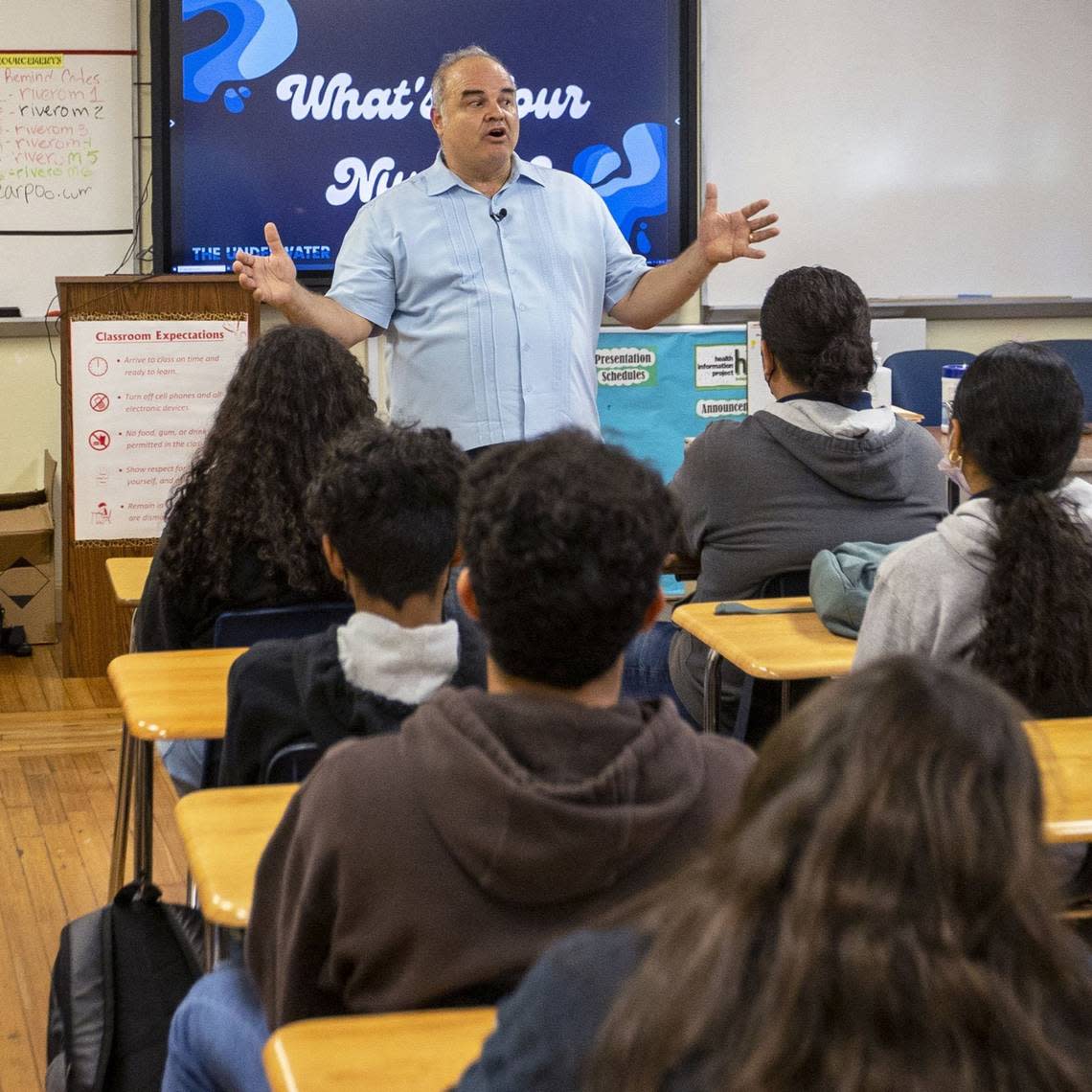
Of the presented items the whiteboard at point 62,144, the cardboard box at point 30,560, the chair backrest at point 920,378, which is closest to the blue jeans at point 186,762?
the cardboard box at point 30,560

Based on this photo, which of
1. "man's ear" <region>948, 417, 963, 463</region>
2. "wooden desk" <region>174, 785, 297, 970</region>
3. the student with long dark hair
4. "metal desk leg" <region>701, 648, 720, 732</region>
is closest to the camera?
"wooden desk" <region>174, 785, 297, 970</region>

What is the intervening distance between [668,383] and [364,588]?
3.75 meters

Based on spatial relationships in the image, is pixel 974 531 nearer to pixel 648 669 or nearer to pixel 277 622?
pixel 277 622

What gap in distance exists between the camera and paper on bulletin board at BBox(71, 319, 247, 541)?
4785mm

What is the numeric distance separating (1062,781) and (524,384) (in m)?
2.18

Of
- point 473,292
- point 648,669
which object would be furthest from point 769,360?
point 473,292

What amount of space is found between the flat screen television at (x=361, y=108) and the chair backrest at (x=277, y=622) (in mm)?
2851

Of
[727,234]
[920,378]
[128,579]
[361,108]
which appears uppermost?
[361,108]

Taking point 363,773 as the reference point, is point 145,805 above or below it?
below

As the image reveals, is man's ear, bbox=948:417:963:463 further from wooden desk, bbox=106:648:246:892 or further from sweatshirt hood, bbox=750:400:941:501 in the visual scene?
wooden desk, bbox=106:648:246:892

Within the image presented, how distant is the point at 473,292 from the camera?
3.78m

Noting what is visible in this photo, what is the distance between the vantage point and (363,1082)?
3.81 ft

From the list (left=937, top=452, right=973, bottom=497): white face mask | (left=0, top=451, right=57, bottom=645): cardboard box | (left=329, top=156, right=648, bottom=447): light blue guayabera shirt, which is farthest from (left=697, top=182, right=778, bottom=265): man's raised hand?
(left=0, top=451, right=57, bottom=645): cardboard box

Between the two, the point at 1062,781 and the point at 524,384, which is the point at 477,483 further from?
the point at 524,384
